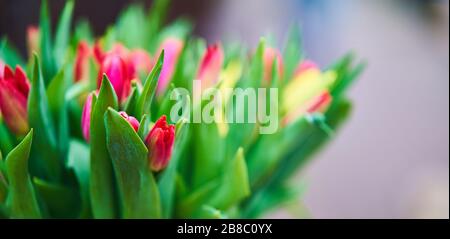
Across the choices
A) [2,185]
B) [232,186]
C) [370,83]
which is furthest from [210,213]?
[370,83]

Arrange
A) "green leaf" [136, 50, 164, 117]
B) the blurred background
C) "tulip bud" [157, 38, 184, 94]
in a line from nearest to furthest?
"green leaf" [136, 50, 164, 117] < "tulip bud" [157, 38, 184, 94] < the blurred background

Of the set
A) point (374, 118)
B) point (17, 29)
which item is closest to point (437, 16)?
point (374, 118)

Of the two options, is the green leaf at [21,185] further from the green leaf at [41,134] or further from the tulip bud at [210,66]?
the tulip bud at [210,66]

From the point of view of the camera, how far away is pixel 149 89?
268 mm

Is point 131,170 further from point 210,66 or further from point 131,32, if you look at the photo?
point 131,32

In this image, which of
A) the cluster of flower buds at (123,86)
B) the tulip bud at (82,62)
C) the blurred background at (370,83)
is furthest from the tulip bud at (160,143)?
the blurred background at (370,83)

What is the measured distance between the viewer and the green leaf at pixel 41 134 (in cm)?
29

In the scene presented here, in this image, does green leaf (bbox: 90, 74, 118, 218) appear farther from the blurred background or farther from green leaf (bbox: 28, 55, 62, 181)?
the blurred background

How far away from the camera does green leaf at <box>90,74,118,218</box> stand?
0.27m

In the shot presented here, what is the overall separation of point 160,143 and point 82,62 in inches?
4.6

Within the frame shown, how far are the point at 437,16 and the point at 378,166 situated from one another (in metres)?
0.84

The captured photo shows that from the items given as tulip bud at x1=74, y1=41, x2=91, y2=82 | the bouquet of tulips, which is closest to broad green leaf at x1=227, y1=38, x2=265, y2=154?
the bouquet of tulips
